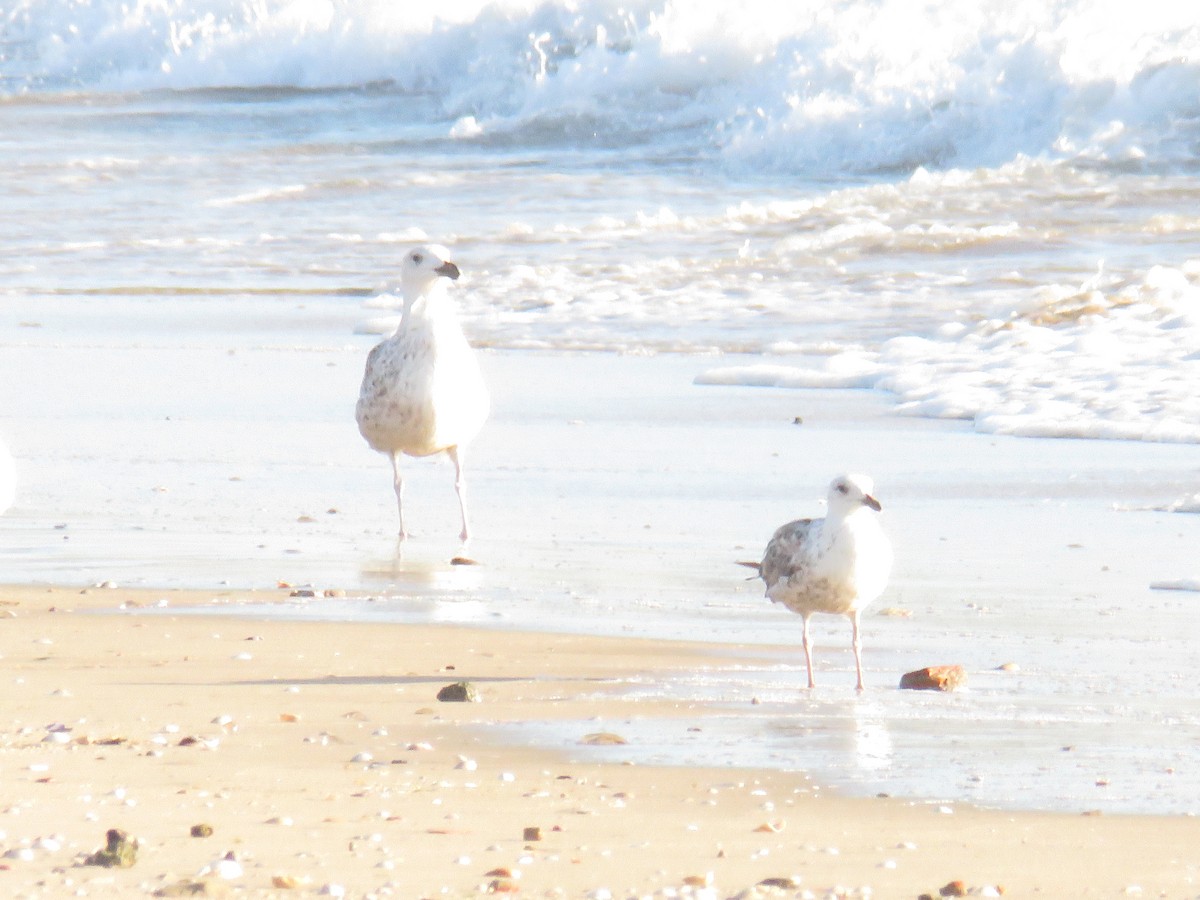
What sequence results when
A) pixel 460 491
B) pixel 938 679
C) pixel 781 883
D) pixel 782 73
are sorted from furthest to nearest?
pixel 782 73
pixel 460 491
pixel 938 679
pixel 781 883

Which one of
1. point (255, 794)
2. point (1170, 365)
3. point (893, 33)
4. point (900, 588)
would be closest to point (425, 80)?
point (893, 33)

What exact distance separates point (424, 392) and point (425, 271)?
0.57 meters

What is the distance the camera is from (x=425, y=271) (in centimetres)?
790

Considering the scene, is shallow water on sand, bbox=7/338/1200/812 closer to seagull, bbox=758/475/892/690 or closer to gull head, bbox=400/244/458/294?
seagull, bbox=758/475/892/690

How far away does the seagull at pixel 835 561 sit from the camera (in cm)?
540

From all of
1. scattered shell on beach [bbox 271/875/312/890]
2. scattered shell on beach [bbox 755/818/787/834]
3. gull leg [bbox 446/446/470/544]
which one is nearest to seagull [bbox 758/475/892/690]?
scattered shell on beach [bbox 755/818/787/834]

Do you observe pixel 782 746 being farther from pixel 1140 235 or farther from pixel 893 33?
pixel 893 33

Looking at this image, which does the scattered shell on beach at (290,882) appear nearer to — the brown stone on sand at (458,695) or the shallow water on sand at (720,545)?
the shallow water on sand at (720,545)

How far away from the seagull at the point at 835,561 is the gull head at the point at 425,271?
2458mm

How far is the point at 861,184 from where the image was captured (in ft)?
66.0

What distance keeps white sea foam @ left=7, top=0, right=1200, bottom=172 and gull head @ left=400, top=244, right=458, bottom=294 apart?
12426mm

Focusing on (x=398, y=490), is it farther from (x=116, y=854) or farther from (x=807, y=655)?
(x=116, y=854)

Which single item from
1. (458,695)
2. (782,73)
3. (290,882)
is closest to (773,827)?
(290,882)

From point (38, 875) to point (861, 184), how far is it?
17457 millimetres
